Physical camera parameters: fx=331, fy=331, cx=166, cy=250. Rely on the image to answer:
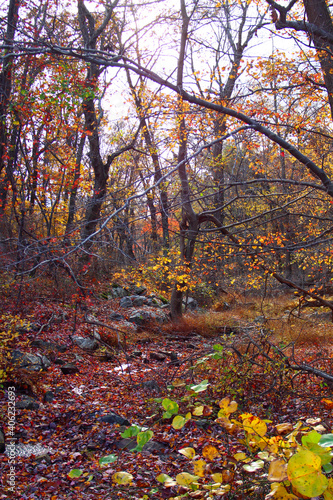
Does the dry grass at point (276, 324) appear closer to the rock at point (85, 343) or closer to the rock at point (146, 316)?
the rock at point (146, 316)

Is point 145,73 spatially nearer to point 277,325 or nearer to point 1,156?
point 1,156

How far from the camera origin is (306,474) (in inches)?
38.9

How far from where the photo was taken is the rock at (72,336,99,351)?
6.95 m

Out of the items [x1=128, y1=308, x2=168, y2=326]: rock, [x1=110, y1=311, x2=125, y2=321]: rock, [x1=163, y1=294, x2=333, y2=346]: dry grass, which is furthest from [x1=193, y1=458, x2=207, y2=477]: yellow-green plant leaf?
[x1=128, y1=308, x2=168, y2=326]: rock

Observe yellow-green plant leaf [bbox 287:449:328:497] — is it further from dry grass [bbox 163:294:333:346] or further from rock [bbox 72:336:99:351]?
rock [bbox 72:336:99:351]

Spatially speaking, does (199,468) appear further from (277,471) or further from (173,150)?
(173,150)

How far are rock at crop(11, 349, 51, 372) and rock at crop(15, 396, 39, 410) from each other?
63 centimetres

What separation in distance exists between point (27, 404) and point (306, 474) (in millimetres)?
4076

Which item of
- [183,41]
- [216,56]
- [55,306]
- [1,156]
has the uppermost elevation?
[216,56]

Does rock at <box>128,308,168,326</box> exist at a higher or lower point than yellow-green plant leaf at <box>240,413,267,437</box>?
lower

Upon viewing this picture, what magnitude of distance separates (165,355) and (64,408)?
298 centimetres

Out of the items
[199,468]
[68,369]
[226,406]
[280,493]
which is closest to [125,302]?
[68,369]

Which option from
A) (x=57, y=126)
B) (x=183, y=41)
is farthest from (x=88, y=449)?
(x=57, y=126)

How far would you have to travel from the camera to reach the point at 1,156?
330 inches
